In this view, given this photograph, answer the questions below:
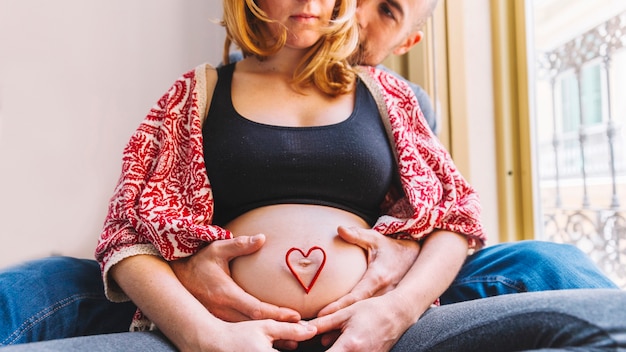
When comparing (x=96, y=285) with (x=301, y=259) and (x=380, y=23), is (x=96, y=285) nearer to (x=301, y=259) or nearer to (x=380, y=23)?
(x=301, y=259)

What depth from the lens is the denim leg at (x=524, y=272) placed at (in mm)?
774

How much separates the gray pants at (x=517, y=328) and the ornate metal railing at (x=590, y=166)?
75 centimetres

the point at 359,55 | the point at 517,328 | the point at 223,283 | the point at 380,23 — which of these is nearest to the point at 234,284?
the point at 223,283

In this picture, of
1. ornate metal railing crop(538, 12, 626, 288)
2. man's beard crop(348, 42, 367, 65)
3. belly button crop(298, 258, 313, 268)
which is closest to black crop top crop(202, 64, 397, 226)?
belly button crop(298, 258, 313, 268)

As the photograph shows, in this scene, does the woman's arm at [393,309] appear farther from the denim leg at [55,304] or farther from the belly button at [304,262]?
the denim leg at [55,304]

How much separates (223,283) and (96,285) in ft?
0.89

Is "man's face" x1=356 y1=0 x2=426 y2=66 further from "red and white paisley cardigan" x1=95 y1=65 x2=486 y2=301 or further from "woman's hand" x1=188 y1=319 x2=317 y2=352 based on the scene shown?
"woman's hand" x1=188 y1=319 x2=317 y2=352

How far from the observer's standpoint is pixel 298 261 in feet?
2.42

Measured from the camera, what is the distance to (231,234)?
78cm

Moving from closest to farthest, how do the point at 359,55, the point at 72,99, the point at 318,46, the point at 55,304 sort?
the point at 55,304
the point at 318,46
the point at 359,55
the point at 72,99

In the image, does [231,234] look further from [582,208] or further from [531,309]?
[582,208]

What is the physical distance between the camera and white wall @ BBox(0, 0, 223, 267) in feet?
4.41

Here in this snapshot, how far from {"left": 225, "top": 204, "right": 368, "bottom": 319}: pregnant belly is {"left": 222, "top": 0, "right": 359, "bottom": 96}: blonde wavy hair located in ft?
0.83

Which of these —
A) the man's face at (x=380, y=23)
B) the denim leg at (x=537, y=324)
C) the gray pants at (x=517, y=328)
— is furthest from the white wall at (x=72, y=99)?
the denim leg at (x=537, y=324)
